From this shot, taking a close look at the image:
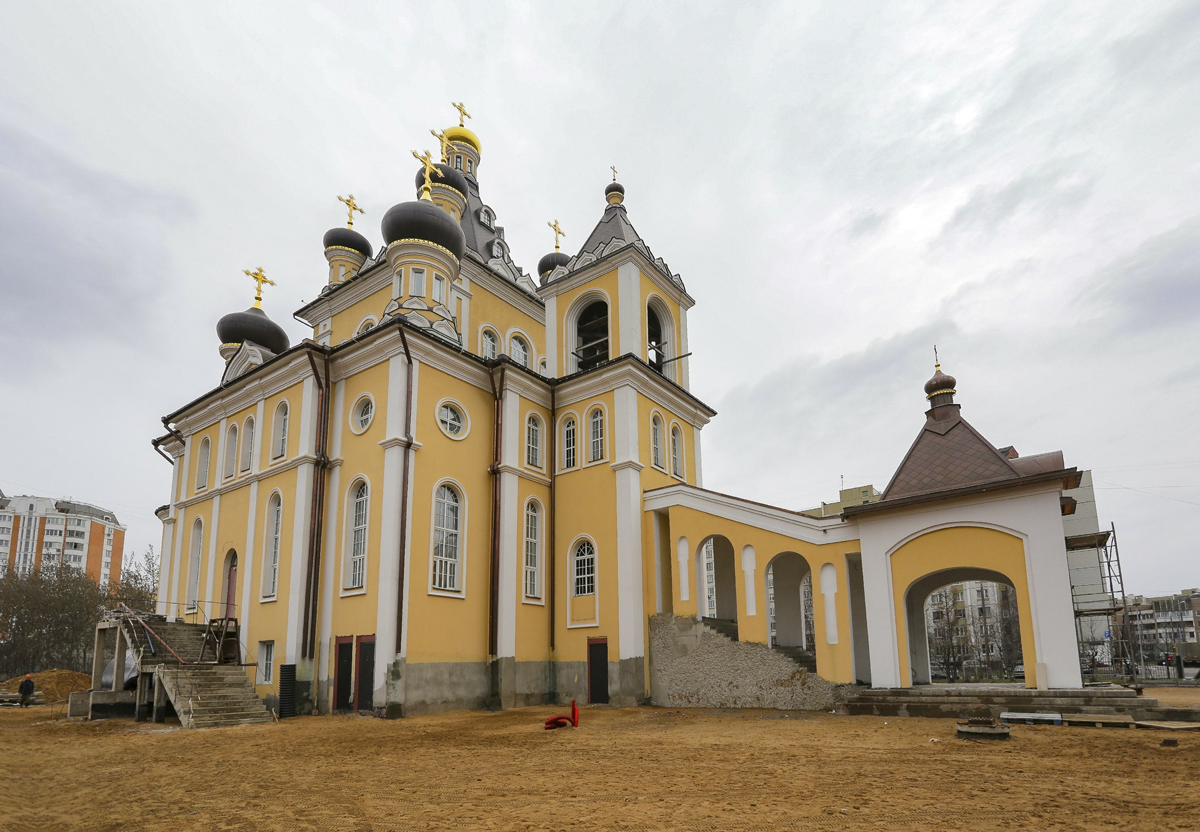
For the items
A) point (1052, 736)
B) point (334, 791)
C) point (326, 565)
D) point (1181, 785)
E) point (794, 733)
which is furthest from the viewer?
point (326, 565)

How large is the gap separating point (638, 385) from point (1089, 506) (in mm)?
26485

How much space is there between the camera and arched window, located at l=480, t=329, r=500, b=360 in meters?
24.0

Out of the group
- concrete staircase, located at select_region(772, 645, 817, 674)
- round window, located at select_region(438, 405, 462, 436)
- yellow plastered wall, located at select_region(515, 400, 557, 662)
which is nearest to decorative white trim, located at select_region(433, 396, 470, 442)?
round window, located at select_region(438, 405, 462, 436)

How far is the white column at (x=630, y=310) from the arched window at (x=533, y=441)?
9.70 feet

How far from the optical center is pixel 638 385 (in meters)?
20.9

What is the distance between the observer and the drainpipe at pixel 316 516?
17547mm

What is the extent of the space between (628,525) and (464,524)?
4.08 meters

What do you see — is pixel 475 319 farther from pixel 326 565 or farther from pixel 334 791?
pixel 334 791

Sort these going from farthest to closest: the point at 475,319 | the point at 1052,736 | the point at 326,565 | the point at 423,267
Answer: the point at 475,319 < the point at 423,267 < the point at 326,565 < the point at 1052,736

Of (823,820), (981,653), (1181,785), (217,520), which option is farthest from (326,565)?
(981,653)

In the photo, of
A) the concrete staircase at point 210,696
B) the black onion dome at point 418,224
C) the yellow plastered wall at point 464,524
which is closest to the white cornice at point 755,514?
the yellow plastered wall at point 464,524

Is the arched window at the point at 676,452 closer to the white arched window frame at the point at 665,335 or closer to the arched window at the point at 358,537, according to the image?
the white arched window frame at the point at 665,335

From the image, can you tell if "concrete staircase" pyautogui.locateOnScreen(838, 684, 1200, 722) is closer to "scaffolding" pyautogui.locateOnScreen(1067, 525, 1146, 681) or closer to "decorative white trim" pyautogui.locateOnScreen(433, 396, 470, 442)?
"scaffolding" pyautogui.locateOnScreen(1067, 525, 1146, 681)

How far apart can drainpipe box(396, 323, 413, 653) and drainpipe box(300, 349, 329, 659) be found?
259 cm
